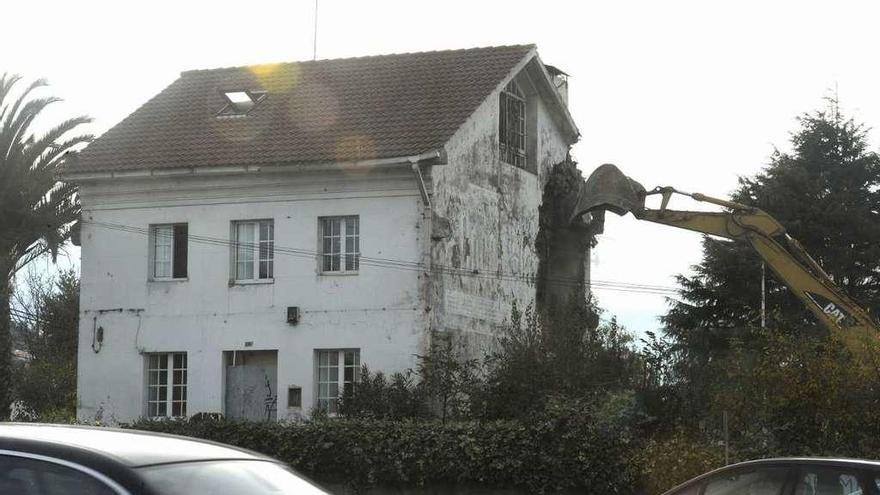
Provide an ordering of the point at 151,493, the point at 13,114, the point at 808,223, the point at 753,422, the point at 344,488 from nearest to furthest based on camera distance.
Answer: the point at 151,493
the point at 753,422
the point at 344,488
the point at 13,114
the point at 808,223

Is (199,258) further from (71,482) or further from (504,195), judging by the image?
(71,482)

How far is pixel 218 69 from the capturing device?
119 feet

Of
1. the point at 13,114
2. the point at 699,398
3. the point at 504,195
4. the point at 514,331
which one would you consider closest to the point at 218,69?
the point at 13,114

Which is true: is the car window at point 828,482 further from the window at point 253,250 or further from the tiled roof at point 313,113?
the window at point 253,250

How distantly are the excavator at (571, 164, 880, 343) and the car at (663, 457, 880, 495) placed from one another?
11.2 metres

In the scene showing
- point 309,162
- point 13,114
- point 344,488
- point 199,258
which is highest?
point 13,114

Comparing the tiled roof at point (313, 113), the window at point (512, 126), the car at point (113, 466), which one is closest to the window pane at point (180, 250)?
the tiled roof at point (313, 113)

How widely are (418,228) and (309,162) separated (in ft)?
9.70

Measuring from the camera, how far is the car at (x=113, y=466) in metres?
5.84

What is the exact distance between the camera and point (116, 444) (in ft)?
20.3

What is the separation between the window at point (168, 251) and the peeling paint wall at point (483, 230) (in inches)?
254

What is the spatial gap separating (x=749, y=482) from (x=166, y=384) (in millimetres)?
22382

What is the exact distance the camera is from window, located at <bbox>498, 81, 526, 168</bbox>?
3328cm

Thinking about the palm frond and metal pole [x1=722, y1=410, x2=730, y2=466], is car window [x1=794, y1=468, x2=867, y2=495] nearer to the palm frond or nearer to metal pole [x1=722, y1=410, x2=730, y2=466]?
metal pole [x1=722, y1=410, x2=730, y2=466]
